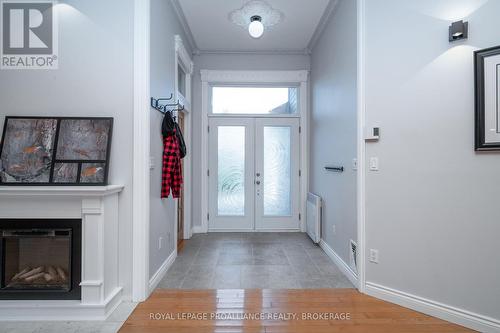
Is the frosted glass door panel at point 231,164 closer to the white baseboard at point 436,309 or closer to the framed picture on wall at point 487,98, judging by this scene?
the white baseboard at point 436,309

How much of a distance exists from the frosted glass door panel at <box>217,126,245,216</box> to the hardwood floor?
2165 mm

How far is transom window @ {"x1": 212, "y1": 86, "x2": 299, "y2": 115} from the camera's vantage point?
177 inches

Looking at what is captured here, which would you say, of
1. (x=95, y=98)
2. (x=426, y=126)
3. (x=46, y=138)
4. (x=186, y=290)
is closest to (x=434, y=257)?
(x=426, y=126)

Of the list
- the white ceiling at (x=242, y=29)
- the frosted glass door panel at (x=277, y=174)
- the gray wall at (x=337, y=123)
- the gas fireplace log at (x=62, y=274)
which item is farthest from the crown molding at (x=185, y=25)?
the gas fireplace log at (x=62, y=274)

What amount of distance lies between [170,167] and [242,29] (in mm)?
2261

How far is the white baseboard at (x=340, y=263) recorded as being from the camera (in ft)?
8.33

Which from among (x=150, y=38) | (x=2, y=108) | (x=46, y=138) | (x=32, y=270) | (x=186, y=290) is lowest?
(x=186, y=290)

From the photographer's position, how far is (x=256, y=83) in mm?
4422

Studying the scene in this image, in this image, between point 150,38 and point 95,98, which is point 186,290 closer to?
point 95,98

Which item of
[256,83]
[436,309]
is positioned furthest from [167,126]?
[436,309]

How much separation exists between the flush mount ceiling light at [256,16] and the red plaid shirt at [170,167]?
4.94ft

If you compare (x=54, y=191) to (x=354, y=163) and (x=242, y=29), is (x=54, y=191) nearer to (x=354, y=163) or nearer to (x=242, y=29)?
(x=354, y=163)

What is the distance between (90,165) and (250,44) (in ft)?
9.95

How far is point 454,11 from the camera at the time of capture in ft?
6.45
